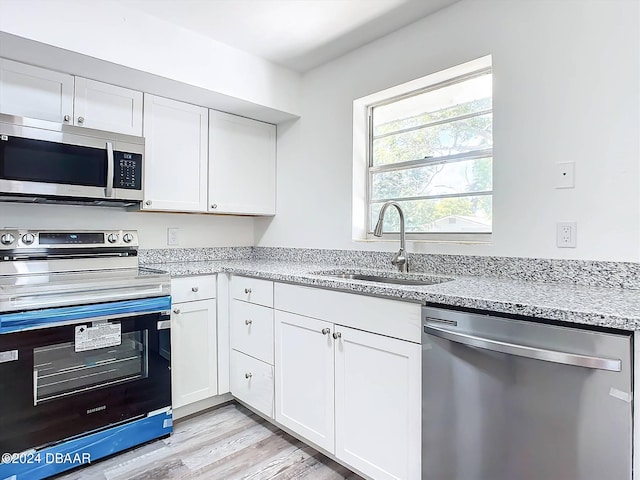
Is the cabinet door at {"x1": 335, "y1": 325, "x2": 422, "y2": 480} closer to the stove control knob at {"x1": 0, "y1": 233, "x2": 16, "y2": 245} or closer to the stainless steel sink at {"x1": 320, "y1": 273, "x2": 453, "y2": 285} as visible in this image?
the stainless steel sink at {"x1": 320, "y1": 273, "x2": 453, "y2": 285}

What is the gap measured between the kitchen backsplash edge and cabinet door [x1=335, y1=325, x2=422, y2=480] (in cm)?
62

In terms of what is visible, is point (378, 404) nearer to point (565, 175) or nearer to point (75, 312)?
point (565, 175)

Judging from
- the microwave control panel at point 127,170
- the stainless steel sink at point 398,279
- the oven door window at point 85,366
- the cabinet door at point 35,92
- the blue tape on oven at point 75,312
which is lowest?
the oven door window at point 85,366

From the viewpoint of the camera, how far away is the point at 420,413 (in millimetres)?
1373

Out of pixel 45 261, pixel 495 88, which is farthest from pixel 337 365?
pixel 45 261

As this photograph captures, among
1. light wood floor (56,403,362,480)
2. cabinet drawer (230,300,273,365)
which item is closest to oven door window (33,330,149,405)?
light wood floor (56,403,362,480)

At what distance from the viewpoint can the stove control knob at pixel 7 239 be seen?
6.17 ft

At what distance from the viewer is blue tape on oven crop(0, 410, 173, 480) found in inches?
62.4

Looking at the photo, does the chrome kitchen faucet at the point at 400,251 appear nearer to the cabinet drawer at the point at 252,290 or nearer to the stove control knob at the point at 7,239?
the cabinet drawer at the point at 252,290

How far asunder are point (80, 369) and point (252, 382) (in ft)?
2.81

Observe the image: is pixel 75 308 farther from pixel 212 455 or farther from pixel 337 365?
pixel 337 365

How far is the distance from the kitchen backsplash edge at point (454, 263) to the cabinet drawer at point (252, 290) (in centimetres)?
50

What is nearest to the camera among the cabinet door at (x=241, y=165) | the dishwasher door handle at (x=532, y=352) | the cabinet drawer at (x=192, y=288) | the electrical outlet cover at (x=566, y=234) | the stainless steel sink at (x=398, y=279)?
the dishwasher door handle at (x=532, y=352)

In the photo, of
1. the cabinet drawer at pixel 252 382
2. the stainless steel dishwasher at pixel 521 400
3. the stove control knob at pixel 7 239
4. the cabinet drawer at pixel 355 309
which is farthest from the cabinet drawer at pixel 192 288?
the stainless steel dishwasher at pixel 521 400
